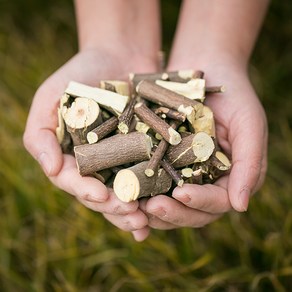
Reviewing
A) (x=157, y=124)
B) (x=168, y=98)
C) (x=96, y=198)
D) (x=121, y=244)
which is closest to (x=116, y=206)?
(x=96, y=198)

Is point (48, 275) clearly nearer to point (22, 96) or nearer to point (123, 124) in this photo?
point (123, 124)

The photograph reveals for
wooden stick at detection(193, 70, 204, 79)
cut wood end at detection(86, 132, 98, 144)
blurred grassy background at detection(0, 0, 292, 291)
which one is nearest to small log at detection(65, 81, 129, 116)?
cut wood end at detection(86, 132, 98, 144)

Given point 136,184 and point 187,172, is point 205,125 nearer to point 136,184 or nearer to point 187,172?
point 187,172

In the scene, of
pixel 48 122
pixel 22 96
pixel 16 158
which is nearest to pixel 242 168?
pixel 48 122

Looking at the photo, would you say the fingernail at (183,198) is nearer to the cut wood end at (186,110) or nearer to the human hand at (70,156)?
the human hand at (70,156)

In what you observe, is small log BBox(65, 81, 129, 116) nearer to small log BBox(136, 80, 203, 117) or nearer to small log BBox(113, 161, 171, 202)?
small log BBox(136, 80, 203, 117)
